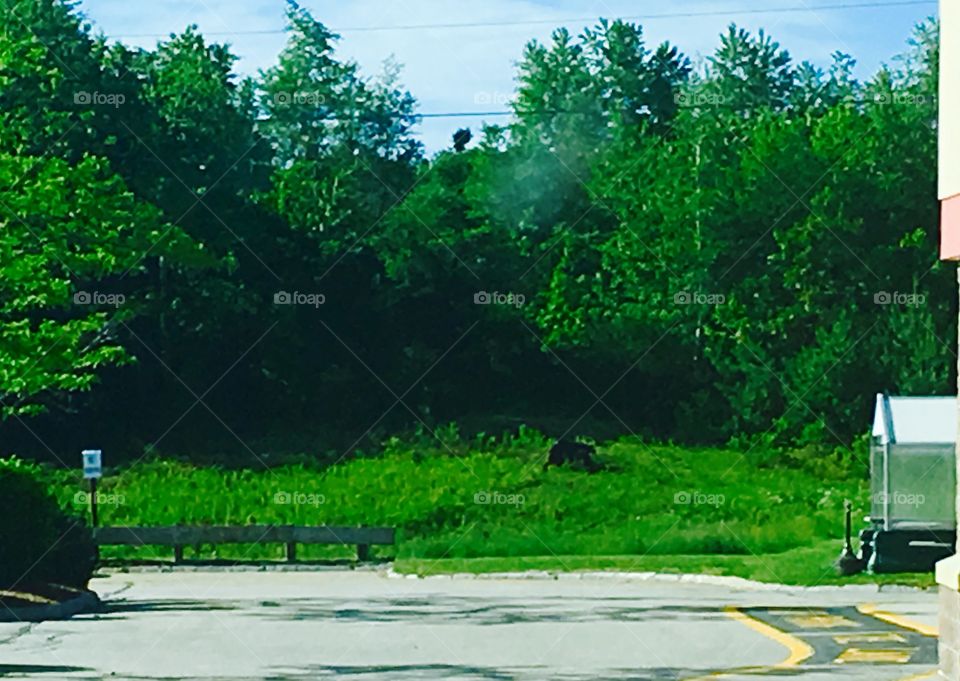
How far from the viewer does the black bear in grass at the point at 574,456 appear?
179ft

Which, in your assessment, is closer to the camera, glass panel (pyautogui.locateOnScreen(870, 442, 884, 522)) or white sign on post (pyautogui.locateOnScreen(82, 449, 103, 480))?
glass panel (pyautogui.locateOnScreen(870, 442, 884, 522))

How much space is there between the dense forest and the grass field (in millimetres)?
3346

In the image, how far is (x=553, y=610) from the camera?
24.6m

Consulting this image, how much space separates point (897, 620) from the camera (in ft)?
72.2

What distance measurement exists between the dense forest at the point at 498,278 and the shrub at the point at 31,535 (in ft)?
92.9

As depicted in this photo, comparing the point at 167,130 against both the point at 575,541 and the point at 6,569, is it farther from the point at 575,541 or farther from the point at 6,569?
the point at 6,569

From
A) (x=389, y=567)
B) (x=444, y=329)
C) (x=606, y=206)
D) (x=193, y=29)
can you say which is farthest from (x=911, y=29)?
(x=389, y=567)

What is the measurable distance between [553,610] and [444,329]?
42197 millimetres

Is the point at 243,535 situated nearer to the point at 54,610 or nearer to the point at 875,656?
the point at 54,610

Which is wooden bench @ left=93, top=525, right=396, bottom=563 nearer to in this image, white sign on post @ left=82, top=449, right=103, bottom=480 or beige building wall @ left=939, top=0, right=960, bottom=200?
white sign on post @ left=82, top=449, right=103, bottom=480

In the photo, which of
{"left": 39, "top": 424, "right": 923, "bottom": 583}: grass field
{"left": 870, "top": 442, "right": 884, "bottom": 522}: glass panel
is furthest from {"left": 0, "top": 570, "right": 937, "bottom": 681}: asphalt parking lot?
{"left": 39, "top": 424, "right": 923, "bottom": 583}: grass field

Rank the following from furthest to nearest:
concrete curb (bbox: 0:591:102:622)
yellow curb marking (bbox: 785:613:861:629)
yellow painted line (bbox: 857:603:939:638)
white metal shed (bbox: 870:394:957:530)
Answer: white metal shed (bbox: 870:394:957:530)
concrete curb (bbox: 0:591:102:622)
yellow curb marking (bbox: 785:613:861:629)
yellow painted line (bbox: 857:603:939:638)

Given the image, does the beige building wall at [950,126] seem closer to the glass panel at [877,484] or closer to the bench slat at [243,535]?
the glass panel at [877,484]

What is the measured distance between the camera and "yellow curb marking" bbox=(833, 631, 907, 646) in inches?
763
